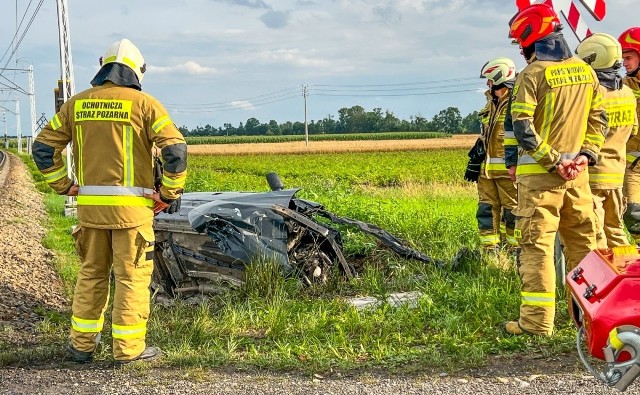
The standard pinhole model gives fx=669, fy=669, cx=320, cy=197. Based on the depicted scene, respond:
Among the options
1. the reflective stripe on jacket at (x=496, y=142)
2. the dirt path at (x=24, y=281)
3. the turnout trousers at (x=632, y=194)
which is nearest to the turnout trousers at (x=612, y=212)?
the turnout trousers at (x=632, y=194)

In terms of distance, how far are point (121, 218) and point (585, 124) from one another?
10.9ft

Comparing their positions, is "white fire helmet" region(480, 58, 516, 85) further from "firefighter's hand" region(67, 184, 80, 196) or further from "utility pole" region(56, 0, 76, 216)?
"utility pole" region(56, 0, 76, 216)

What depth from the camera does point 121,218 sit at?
4457 mm

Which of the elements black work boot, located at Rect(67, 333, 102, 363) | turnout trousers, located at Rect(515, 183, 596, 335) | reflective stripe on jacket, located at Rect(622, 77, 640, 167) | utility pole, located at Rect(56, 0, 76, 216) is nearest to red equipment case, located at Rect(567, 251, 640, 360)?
turnout trousers, located at Rect(515, 183, 596, 335)

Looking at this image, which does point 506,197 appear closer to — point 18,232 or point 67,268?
point 67,268

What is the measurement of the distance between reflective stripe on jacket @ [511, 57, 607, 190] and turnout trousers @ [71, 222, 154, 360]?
268 centimetres

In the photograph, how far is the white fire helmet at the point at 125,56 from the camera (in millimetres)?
4586

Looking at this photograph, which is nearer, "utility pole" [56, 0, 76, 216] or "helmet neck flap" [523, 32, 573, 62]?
"helmet neck flap" [523, 32, 573, 62]

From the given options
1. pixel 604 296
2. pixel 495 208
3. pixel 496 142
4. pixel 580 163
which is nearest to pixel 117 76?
pixel 580 163

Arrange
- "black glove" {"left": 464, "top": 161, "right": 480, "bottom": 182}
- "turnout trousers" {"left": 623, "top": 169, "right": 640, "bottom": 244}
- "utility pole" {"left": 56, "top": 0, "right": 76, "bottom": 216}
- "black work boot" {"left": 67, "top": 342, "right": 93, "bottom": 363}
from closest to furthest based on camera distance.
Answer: "black work boot" {"left": 67, "top": 342, "right": 93, "bottom": 363} → "turnout trousers" {"left": 623, "top": 169, "right": 640, "bottom": 244} → "black glove" {"left": 464, "top": 161, "right": 480, "bottom": 182} → "utility pole" {"left": 56, "top": 0, "right": 76, "bottom": 216}

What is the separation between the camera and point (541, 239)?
15.1 ft

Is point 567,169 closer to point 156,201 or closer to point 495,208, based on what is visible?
point 156,201

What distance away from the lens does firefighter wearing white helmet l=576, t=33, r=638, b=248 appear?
17.9ft

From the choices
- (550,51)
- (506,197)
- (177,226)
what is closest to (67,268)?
(177,226)
